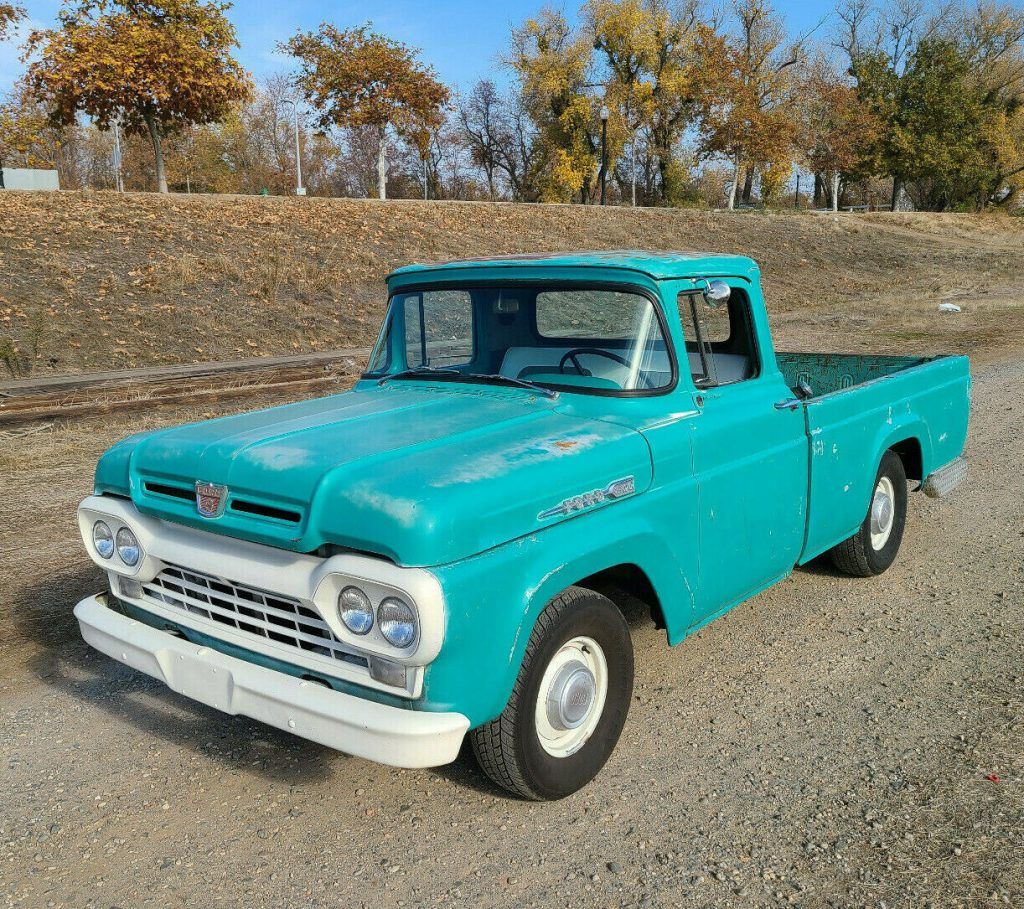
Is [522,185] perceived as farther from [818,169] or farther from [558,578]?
[558,578]

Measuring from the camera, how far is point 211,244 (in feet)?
61.4

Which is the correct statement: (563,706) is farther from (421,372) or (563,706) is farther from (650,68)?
(650,68)

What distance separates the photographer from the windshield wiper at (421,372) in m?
4.22

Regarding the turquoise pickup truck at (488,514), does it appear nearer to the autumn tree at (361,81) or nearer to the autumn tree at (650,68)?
the autumn tree at (361,81)

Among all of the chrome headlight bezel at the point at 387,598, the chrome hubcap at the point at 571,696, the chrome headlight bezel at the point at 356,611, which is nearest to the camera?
the chrome headlight bezel at the point at 387,598

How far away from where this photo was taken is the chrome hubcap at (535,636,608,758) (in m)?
3.11

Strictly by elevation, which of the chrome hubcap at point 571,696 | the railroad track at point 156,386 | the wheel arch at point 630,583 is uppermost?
the wheel arch at point 630,583

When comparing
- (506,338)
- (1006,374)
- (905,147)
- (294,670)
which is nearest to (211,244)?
(1006,374)

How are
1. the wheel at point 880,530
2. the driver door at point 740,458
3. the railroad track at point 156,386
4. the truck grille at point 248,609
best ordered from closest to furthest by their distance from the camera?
1. the truck grille at point 248,609
2. the driver door at point 740,458
3. the wheel at point 880,530
4. the railroad track at point 156,386

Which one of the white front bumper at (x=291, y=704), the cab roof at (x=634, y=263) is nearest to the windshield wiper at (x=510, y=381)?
the cab roof at (x=634, y=263)

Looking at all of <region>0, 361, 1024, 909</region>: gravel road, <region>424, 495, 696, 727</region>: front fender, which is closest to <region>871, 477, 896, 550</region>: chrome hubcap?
<region>0, 361, 1024, 909</region>: gravel road

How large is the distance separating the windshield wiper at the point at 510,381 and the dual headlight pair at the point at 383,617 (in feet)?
4.50

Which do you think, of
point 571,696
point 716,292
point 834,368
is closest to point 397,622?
point 571,696

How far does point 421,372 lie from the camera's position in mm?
4289
